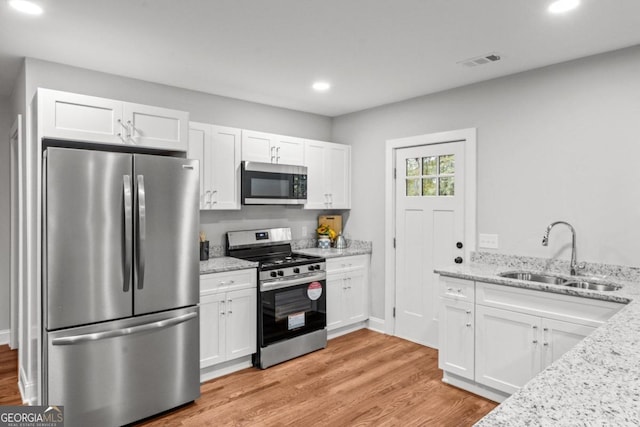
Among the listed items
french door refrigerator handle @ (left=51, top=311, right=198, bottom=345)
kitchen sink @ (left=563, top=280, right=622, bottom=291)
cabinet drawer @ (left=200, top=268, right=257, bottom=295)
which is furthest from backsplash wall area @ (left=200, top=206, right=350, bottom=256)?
kitchen sink @ (left=563, top=280, right=622, bottom=291)

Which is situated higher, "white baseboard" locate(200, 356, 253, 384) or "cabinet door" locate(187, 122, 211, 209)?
"cabinet door" locate(187, 122, 211, 209)

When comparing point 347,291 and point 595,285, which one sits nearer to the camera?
point 595,285

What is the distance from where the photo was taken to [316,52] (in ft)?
9.41

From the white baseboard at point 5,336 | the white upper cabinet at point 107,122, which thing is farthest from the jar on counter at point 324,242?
the white baseboard at point 5,336

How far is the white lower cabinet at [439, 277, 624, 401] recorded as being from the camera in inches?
99.1

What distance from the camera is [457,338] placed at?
10.2 feet

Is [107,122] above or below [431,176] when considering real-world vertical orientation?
above

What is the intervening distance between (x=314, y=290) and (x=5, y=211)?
331 centimetres

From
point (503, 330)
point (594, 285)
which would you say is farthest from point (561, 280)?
point (503, 330)

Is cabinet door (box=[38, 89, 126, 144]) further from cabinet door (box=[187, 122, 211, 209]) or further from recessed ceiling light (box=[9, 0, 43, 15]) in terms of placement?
cabinet door (box=[187, 122, 211, 209])

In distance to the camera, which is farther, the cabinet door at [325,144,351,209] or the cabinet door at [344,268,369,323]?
the cabinet door at [325,144,351,209]

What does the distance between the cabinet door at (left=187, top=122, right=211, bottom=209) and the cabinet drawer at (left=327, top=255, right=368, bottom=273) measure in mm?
1392

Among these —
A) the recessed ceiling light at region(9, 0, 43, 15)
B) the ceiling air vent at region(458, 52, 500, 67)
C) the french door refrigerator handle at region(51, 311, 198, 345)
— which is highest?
the ceiling air vent at region(458, 52, 500, 67)

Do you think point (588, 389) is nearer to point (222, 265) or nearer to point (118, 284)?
point (118, 284)
